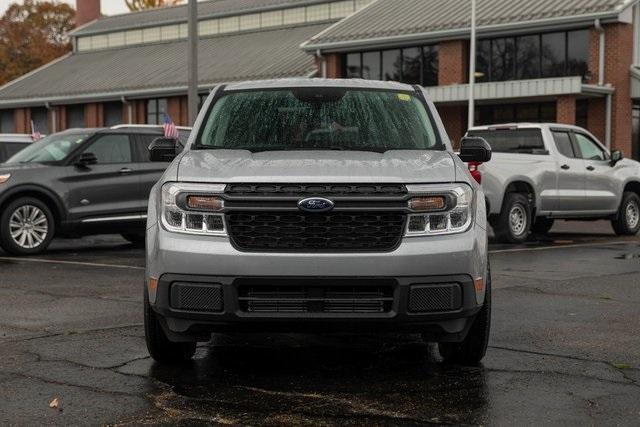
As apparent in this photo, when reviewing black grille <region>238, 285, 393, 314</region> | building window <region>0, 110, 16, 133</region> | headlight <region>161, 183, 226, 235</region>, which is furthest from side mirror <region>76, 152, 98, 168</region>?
building window <region>0, 110, 16, 133</region>

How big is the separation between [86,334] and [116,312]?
1.10 metres

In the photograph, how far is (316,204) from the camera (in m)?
5.56

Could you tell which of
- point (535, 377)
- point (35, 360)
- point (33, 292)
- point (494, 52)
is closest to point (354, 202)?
point (535, 377)

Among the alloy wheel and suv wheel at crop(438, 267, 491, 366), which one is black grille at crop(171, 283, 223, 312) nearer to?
suv wheel at crop(438, 267, 491, 366)

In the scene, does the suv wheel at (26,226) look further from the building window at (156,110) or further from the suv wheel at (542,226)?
the building window at (156,110)

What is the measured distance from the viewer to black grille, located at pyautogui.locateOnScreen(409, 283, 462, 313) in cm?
555

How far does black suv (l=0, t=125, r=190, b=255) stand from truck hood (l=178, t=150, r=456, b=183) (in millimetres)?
7830

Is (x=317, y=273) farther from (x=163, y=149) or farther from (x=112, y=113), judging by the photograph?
(x=112, y=113)

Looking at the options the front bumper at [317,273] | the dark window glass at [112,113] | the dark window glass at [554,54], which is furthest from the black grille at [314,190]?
the dark window glass at [112,113]

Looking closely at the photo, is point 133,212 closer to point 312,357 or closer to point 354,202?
point 312,357

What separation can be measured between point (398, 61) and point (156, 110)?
13745 mm

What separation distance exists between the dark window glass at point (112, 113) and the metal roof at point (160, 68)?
100cm

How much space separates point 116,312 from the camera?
8.52m

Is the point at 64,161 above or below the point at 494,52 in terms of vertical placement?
below
